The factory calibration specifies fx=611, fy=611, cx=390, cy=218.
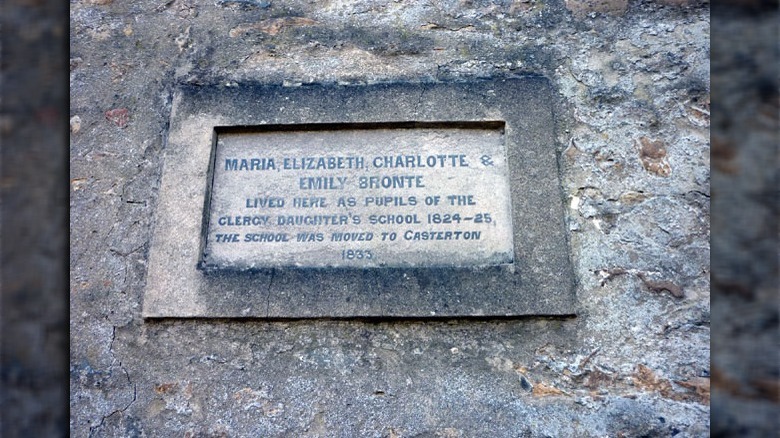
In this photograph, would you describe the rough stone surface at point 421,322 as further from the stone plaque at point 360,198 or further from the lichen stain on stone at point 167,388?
the stone plaque at point 360,198

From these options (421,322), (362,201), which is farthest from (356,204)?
(421,322)

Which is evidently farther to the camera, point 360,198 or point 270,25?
point 270,25

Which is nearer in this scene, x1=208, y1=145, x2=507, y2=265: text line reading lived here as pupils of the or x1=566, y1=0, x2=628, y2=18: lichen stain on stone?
x1=208, y1=145, x2=507, y2=265: text line reading lived here as pupils of the

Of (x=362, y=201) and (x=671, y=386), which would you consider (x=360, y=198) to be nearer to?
(x=362, y=201)

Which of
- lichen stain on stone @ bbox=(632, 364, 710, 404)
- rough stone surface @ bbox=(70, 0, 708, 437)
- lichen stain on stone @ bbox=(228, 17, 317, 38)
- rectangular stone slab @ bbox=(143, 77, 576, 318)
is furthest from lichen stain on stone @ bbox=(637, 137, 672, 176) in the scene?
lichen stain on stone @ bbox=(228, 17, 317, 38)

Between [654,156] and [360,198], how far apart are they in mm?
1206

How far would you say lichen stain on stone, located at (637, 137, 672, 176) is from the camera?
247 cm

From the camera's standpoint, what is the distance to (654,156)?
2484mm

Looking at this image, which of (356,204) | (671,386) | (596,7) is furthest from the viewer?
(596,7)

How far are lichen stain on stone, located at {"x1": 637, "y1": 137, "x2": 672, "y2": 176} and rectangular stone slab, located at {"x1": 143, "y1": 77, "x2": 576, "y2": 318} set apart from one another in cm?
37

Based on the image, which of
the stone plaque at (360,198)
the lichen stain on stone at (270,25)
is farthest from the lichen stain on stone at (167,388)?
the lichen stain on stone at (270,25)

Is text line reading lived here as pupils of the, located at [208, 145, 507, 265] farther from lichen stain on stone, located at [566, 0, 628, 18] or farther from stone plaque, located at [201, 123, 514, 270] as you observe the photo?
lichen stain on stone, located at [566, 0, 628, 18]

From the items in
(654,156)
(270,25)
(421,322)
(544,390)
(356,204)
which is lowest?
(544,390)

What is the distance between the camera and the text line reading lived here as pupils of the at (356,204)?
7.88 ft
